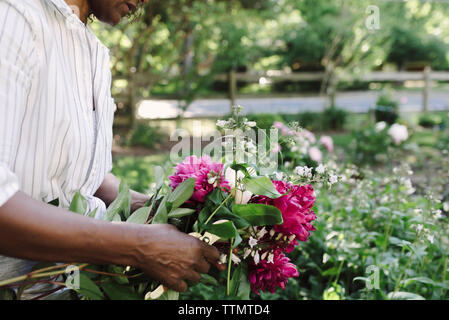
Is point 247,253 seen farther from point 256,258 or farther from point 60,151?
point 60,151

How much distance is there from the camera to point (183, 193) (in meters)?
1.16

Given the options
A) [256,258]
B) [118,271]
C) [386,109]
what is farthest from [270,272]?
[386,109]

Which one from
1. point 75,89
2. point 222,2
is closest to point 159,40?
point 222,2

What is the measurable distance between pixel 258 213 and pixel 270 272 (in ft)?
0.61

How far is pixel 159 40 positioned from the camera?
30.8 feet

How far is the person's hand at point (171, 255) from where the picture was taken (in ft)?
3.40

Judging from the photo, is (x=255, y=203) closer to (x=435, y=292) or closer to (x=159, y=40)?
(x=435, y=292)

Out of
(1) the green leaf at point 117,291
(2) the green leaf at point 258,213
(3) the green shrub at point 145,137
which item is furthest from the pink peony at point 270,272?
(3) the green shrub at point 145,137

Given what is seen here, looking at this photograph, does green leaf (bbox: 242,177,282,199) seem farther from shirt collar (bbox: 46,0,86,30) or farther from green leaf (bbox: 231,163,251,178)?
A: shirt collar (bbox: 46,0,86,30)

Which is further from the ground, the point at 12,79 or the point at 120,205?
the point at 12,79

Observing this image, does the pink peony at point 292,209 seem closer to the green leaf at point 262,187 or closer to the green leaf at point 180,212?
the green leaf at point 262,187

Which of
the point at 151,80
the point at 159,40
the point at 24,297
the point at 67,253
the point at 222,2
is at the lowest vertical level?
the point at 24,297

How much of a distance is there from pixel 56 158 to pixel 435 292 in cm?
195

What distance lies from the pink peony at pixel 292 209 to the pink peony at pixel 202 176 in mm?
126
